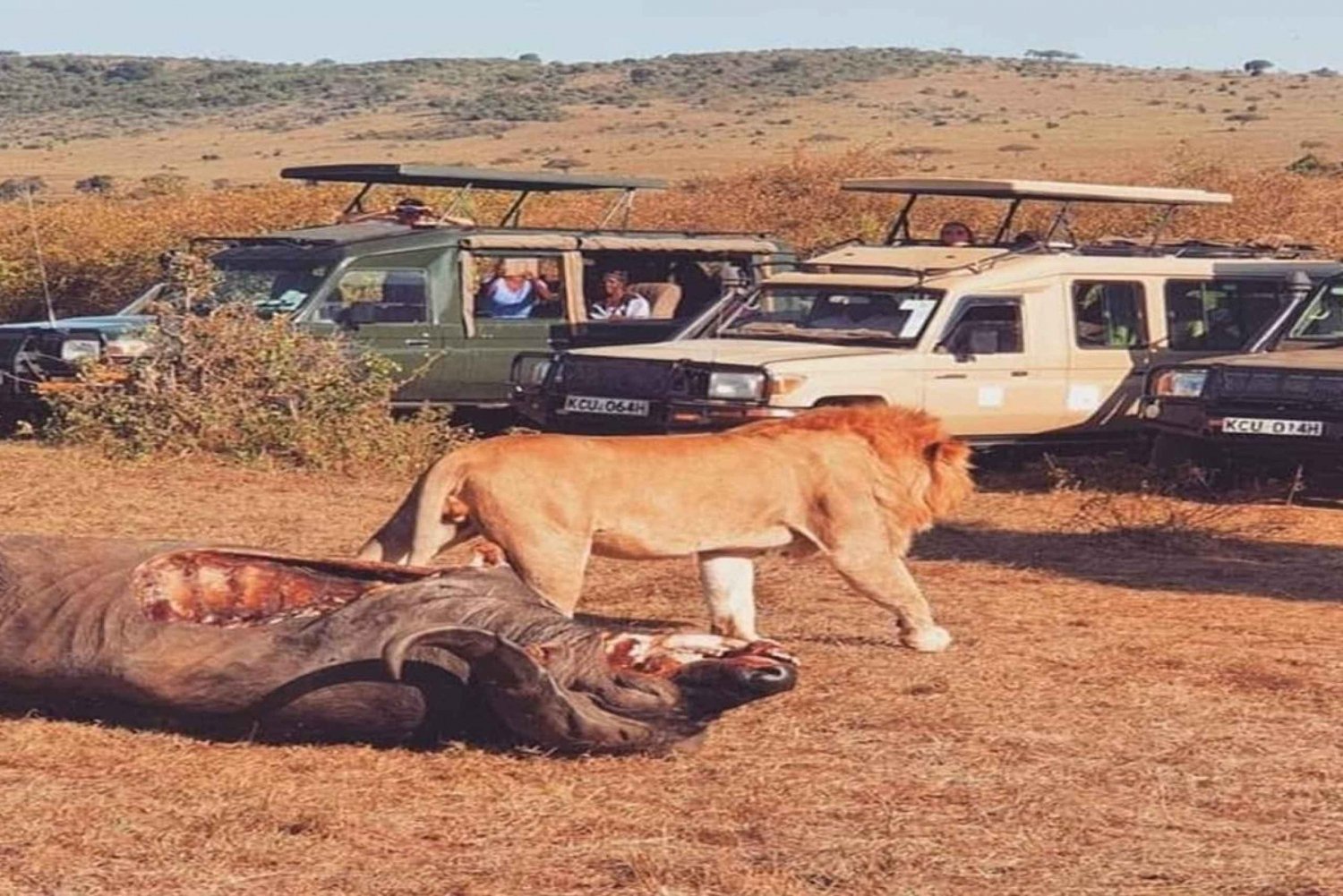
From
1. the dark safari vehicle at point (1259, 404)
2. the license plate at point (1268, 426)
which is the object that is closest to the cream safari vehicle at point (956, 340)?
the dark safari vehicle at point (1259, 404)

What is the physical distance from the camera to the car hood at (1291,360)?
42.8 ft

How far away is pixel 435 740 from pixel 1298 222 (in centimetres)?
1893

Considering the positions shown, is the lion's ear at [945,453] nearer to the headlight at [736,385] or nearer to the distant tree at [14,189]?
the headlight at [736,385]

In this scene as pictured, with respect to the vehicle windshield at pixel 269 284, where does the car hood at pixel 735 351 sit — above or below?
below

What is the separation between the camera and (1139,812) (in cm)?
627

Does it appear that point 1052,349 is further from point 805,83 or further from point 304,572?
point 805,83

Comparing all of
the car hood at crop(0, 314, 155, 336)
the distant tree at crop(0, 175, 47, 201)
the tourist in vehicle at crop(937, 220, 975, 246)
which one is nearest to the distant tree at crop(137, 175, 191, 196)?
the distant tree at crop(0, 175, 47, 201)

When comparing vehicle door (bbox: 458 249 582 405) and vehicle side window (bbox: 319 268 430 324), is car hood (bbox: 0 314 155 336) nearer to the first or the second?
vehicle side window (bbox: 319 268 430 324)

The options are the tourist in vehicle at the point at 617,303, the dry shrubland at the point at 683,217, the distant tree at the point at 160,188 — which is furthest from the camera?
the distant tree at the point at 160,188

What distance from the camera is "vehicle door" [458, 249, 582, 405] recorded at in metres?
16.1

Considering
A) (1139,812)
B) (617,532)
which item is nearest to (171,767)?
(617,532)

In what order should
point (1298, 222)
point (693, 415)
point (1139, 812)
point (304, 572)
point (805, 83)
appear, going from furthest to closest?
point (805, 83) < point (1298, 222) < point (693, 415) < point (304, 572) < point (1139, 812)

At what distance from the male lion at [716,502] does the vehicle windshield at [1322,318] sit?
19.9 feet

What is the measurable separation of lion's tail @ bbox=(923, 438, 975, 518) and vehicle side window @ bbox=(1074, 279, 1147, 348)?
5985 millimetres
